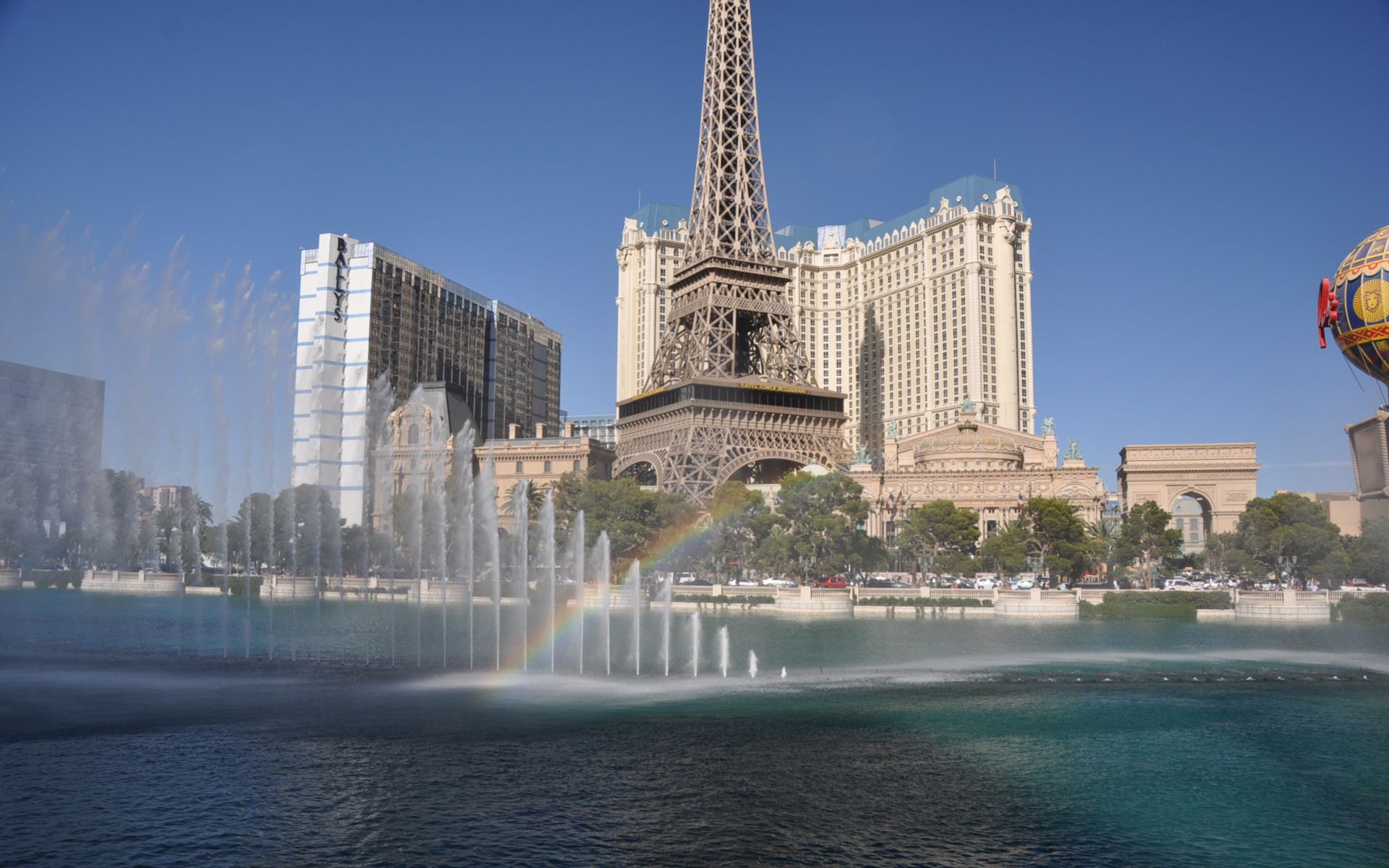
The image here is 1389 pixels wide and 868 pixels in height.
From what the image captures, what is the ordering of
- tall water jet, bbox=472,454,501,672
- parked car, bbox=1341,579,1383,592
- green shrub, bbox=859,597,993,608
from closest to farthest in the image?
tall water jet, bbox=472,454,501,672 < green shrub, bbox=859,597,993,608 < parked car, bbox=1341,579,1383,592

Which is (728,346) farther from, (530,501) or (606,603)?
(606,603)

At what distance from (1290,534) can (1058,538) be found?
60.3 ft

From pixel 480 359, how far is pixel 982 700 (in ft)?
455

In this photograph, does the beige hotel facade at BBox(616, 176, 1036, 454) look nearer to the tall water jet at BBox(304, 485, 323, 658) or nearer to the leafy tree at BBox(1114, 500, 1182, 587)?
the leafy tree at BBox(1114, 500, 1182, 587)

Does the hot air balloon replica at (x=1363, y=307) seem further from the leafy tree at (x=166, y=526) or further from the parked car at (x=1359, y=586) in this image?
the leafy tree at (x=166, y=526)

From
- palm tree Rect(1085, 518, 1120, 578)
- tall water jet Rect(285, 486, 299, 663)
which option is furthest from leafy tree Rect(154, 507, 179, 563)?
palm tree Rect(1085, 518, 1120, 578)

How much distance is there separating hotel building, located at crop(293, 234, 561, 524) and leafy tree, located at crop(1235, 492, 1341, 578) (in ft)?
282

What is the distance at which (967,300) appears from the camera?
162 meters

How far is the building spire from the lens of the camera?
117 meters

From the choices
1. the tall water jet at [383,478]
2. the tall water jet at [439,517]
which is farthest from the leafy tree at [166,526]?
the tall water jet at [439,517]

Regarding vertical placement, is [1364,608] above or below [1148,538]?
below

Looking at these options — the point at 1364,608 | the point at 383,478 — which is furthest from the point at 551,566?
the point at 1364,608

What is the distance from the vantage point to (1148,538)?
100 metres

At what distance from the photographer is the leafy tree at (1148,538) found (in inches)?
3912
